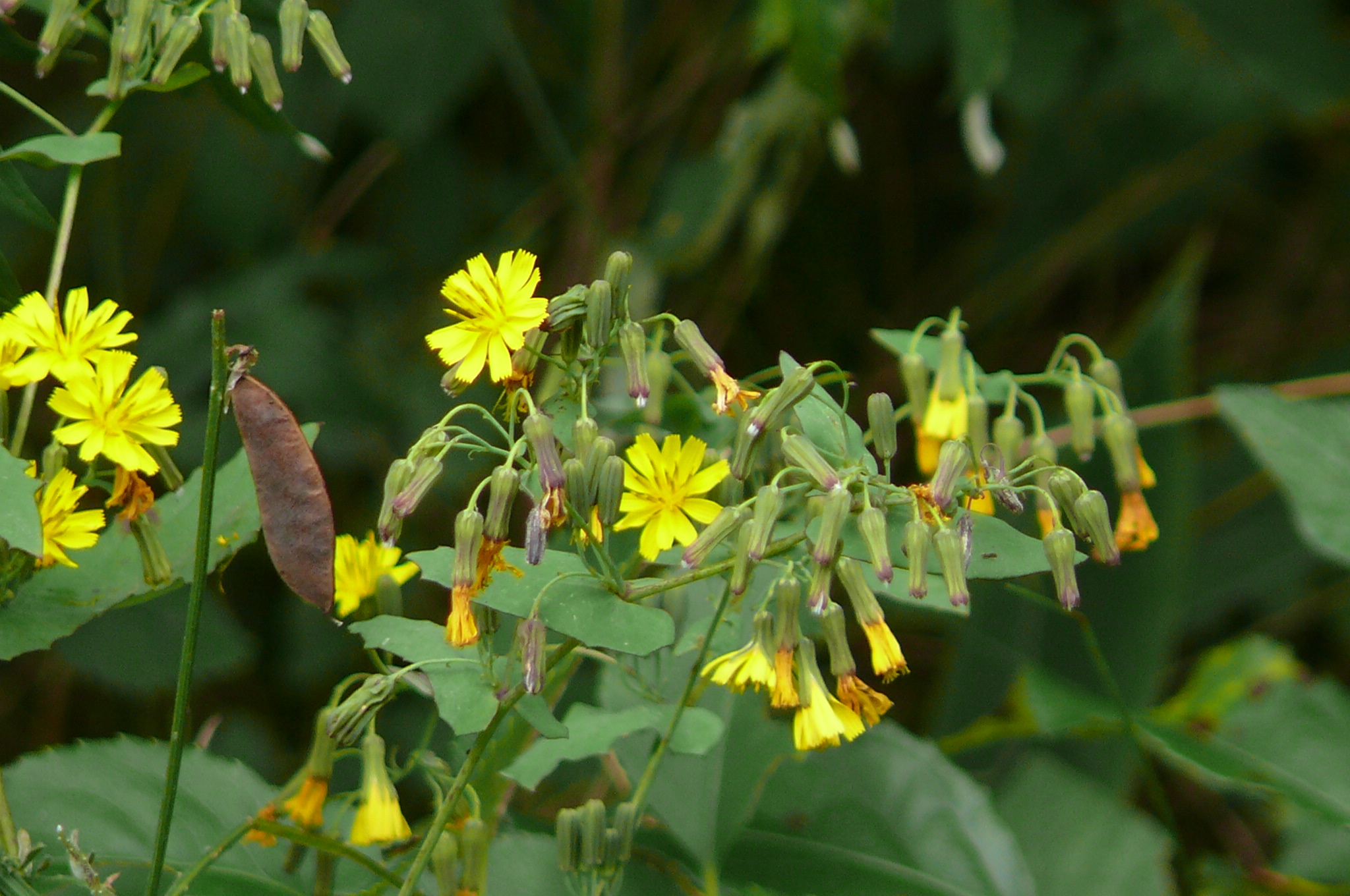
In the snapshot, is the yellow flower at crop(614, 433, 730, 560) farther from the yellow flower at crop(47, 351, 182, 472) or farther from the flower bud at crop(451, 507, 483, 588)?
the yellow flower at crop(47, 351, 182, 472)

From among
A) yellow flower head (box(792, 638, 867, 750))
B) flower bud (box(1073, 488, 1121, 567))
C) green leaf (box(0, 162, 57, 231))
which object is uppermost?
green leaf (box(0, 162, 57, 231))

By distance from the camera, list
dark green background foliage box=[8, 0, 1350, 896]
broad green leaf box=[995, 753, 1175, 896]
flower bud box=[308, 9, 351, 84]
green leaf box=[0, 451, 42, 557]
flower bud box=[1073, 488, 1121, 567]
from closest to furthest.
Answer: green leaf box=[0, 451, 42, 557] < flower bud box=[1073, 488, 1121, 567] < flower bud box=[308, 9, 351, 84] < broad green leaf box=[995, 753, 1175, 896] < dark green background foliage box=[8, 0, 1350, 896]

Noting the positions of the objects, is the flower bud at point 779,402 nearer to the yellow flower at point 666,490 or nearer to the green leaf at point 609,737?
the yellow flower at point 666,490

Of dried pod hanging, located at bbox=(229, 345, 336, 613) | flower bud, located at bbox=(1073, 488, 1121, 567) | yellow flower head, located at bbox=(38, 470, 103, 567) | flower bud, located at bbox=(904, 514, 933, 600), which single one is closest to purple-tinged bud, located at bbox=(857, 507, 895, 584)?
flower bud, located at bbox=(904, 514, 933, 600)

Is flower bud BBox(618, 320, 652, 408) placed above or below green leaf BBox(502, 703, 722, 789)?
above

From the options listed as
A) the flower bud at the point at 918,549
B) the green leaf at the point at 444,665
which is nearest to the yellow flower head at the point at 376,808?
the green leaf at the point at 444,665

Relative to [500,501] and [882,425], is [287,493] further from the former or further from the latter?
[882,425]

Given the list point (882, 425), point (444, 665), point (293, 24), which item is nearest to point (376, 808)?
point (444, 665)
